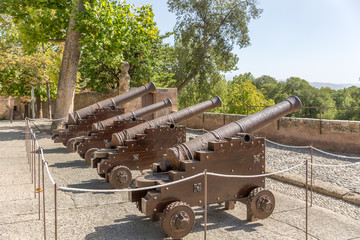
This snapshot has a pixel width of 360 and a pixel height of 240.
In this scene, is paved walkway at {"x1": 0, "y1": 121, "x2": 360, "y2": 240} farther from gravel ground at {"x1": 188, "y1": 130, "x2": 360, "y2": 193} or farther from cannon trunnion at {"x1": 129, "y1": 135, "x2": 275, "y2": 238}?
gravel ground at {"x1": 188, "y1": 130, "x2": 360, "y2": 193}

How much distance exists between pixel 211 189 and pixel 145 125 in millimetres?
2590

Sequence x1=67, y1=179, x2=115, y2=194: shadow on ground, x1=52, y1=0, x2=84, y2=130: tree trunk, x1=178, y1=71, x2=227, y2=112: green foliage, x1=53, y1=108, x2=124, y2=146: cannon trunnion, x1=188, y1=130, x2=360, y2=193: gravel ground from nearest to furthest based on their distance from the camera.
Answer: x1=67, y1=179, x2=115, y2=194: shadow on ground → x1=188, y1=130, x2=360, y2=193: gravel ground → x1=53, y1=108, x2=124, y2=146: cannon trunnion → x1=52, y1=0, x2=84, y2=130: tree trunk → x1=178, y1=71, x2=227, y2=112: green foliage

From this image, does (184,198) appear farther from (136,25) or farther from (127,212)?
(136,25)

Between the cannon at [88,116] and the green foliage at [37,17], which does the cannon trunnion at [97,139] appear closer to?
the cannon at [88,116]

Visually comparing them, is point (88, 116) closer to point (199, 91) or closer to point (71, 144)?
point (71, 144)

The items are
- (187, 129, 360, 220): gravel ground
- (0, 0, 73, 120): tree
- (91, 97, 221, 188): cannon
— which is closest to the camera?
(187, 129, 360, 220): gravel ground

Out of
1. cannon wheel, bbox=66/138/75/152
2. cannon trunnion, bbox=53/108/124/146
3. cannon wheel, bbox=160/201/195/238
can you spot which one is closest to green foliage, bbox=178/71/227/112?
cannon trunnion, bbox=53/108/124/146

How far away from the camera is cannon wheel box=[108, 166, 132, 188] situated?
5.45 meters

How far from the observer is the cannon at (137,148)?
5.58 metres

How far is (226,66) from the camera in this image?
22469 millimetres

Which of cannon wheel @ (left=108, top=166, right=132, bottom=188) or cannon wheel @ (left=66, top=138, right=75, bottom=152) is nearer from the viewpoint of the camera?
cannon wheel @ (left=108, top=166, right=132, bottom=188)

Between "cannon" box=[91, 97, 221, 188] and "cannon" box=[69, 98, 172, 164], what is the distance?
115 centimetres

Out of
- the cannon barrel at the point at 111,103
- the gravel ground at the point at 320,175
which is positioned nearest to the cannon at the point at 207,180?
the gravel ground at the point at 320,175

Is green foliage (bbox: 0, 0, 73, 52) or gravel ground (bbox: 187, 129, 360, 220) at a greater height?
green foliage (bbox: 0, 0, 73, 52)
